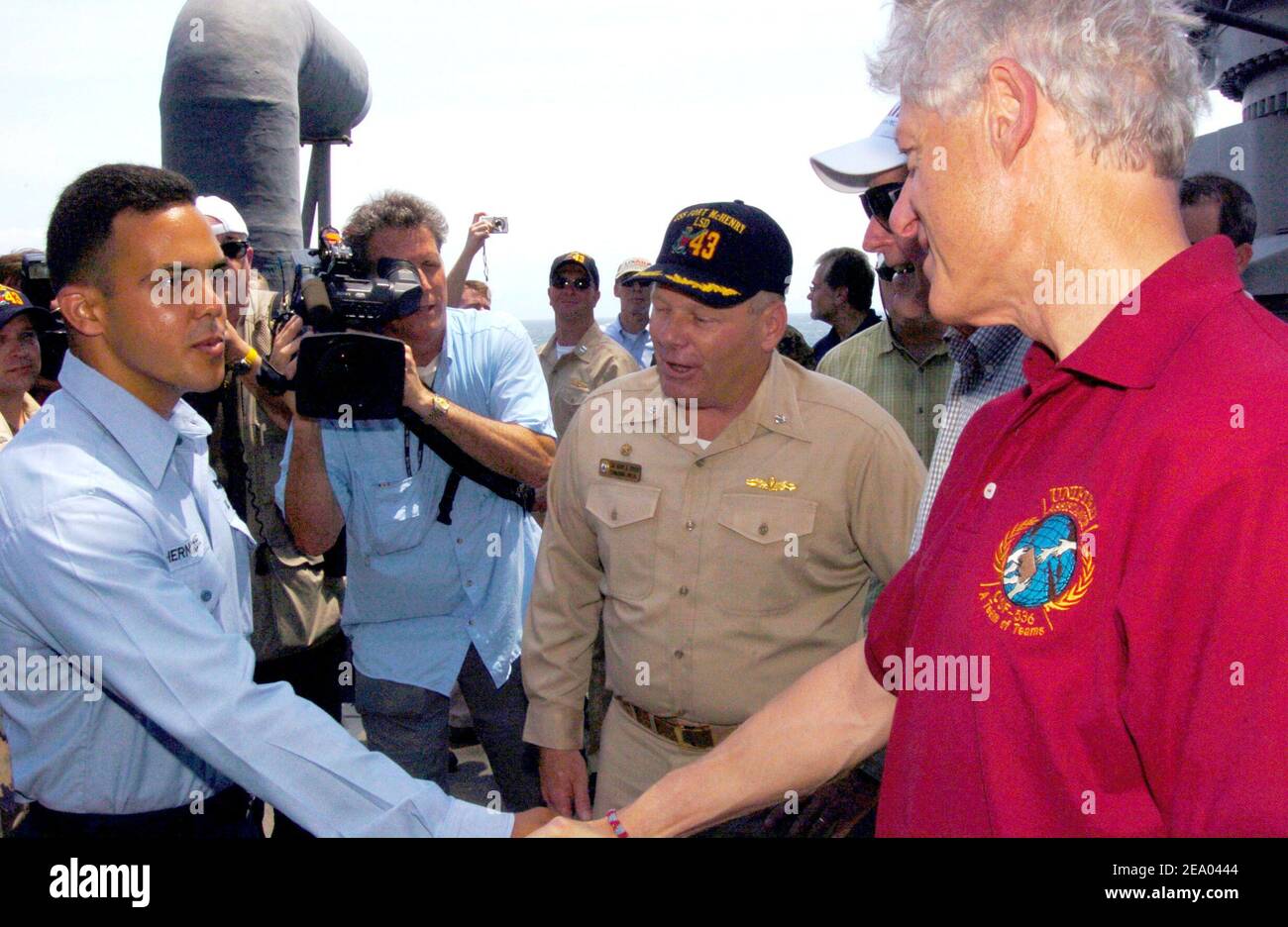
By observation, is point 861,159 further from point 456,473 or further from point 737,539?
point 456,473

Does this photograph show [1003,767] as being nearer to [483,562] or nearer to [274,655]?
[483,562]

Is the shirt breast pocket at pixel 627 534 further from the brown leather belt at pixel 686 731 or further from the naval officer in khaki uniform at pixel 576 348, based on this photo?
the naval officer in khaki uniform at pixel 576 348

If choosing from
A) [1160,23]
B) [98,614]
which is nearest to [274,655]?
[98,614]

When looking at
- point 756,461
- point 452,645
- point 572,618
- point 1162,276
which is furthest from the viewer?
point 452,645

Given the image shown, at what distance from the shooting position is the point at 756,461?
2.91m

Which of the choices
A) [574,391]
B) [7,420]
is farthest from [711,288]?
[574,391]

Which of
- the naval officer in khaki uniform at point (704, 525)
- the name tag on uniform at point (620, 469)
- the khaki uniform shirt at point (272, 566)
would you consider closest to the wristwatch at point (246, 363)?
the khaki uniform shirt at point (272, 566)

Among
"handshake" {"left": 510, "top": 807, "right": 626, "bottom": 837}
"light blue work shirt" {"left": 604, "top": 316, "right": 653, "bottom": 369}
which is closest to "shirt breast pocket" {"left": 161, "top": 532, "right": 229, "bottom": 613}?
"handshake" {"left": 510, "top": 807, "right": 626, "bottom": 837}

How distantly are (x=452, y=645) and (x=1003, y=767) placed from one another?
2.68m

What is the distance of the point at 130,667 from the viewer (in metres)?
1.96

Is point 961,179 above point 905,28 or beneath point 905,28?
beneath

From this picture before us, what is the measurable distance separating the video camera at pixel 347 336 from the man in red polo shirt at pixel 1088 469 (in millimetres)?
1998

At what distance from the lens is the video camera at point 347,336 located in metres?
3.17
